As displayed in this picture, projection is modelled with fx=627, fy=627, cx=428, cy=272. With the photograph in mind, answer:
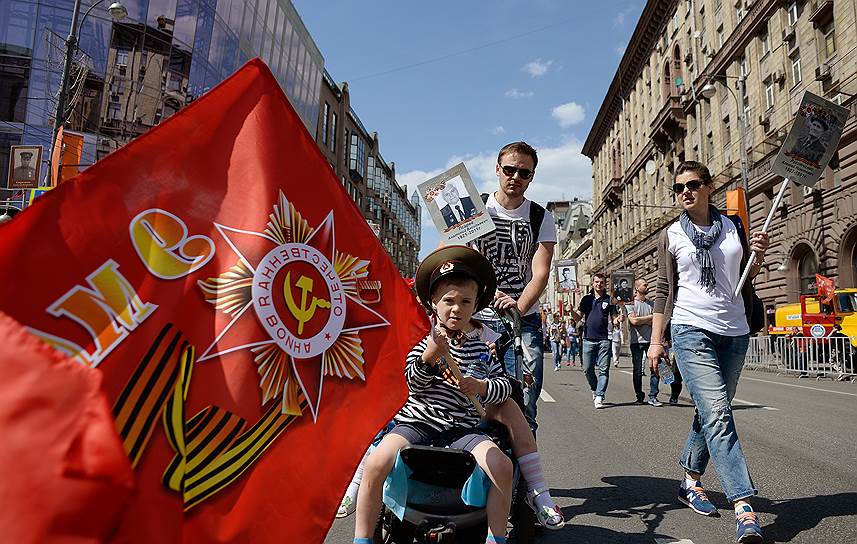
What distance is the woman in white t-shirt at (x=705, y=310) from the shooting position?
3.68 metres

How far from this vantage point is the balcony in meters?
40.9

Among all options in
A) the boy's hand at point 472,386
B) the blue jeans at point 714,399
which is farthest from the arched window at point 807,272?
the boy's hand at point 472,386

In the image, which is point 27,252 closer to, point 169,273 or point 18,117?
point 169,273

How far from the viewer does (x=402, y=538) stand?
2.46 m

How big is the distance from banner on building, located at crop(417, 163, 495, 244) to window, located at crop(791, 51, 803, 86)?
92.7 ft

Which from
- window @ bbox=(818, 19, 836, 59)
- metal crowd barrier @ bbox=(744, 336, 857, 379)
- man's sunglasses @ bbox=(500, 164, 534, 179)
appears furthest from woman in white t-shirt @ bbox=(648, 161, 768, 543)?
window @ bbox=(818, 19, 836, 59)

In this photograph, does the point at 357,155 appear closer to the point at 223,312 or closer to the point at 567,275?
the point at 567,275

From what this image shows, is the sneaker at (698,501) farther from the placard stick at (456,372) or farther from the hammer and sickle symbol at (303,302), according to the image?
the hammer and sickle symbol at (303,302)

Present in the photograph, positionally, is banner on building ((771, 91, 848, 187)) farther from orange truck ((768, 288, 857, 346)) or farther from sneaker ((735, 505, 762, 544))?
Result: orange truck ((768, 288, 857, 346))

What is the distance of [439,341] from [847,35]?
27.0 metres

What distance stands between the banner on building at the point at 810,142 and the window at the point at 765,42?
2942cm

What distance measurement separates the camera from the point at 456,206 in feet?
12.3

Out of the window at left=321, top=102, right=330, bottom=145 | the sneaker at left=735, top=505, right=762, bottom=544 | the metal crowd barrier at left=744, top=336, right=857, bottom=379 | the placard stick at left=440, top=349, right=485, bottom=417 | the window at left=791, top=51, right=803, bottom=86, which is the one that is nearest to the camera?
the placard stick at left=440, top=349, right=485, bottom=417

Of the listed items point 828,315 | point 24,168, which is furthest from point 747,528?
point 24,168
